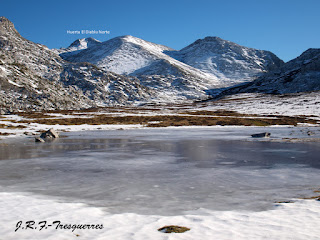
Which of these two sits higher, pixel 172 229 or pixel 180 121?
pixel 180 121

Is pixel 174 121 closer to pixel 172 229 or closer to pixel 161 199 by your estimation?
pixel 161 199

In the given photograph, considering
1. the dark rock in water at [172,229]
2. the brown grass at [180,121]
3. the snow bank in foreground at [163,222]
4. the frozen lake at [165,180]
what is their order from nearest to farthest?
the snow bank in foreground at [163,222], the dark rock in water at [172,229], the frozen lake at [165,180], the brown grass at [180,121]

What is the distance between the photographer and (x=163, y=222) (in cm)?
700

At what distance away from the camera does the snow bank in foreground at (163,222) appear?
6.26 metres

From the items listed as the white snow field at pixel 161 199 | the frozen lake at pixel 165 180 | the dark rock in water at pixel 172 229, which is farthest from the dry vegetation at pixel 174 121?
the dark rock in water at pixel 172 229

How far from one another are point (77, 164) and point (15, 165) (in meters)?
3.28

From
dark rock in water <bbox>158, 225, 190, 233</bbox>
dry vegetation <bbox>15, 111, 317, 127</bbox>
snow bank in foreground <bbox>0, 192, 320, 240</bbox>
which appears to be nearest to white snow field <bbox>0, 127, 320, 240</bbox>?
snow bank in foreground <bbox>0, 192, 320, 240</bbox>

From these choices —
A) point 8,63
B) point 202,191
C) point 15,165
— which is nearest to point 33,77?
point 8,63

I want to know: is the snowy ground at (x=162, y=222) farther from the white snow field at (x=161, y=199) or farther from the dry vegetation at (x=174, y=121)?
the dry vegetation at (x=174, y=121)

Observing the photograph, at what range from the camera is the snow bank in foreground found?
246 inches

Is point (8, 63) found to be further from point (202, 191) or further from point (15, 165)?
point (202, 191)

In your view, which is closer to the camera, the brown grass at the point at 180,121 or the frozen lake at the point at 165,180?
the frozen lake at the point at 165,180

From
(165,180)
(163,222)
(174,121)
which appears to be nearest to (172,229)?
(163,222)

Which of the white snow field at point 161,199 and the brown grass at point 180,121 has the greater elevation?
the brown grass at point 180,121
